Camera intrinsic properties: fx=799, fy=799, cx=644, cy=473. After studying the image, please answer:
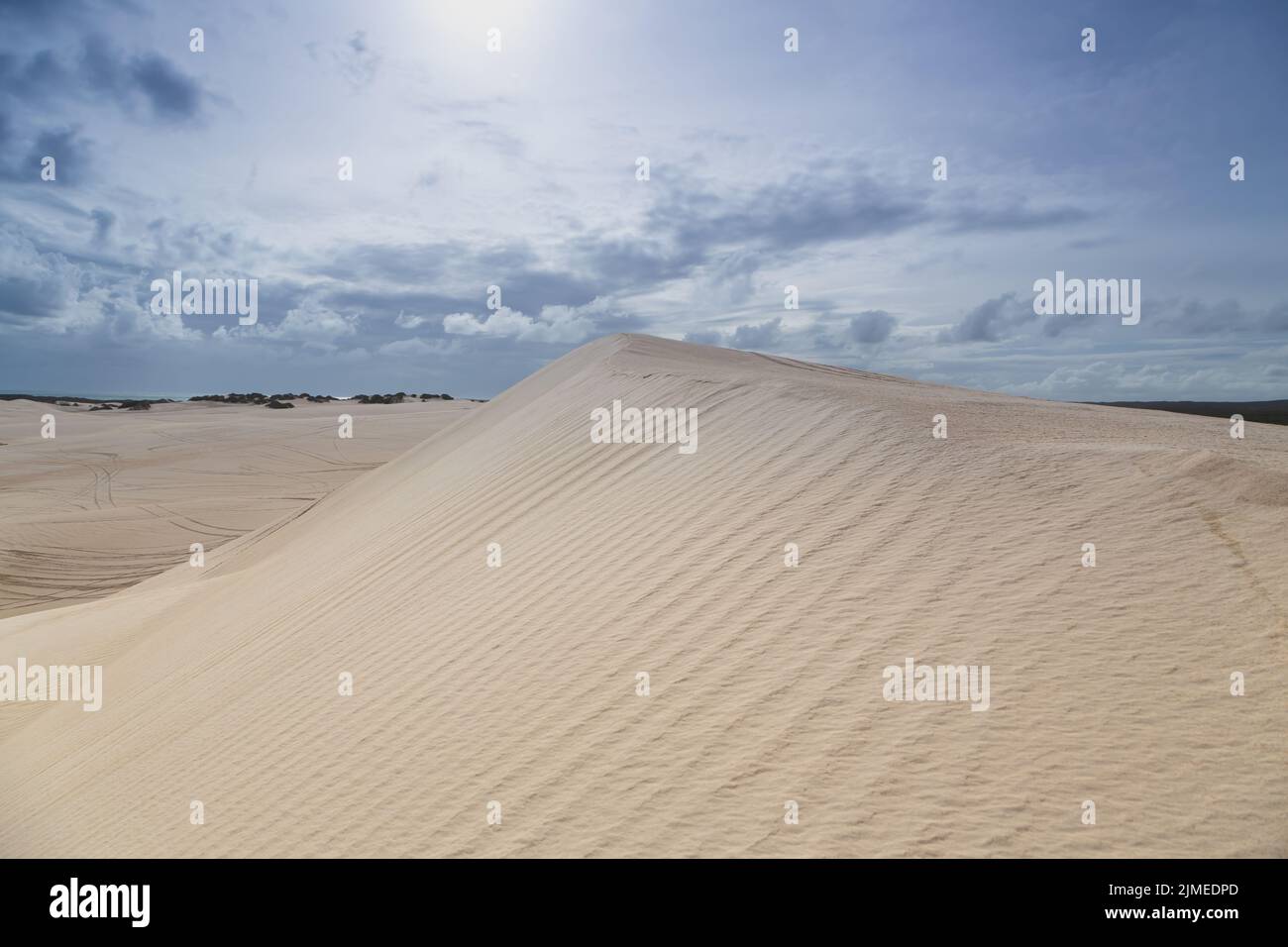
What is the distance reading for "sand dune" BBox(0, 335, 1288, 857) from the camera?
3074 millimetres

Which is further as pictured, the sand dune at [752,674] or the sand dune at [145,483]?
the sand dune at [145,483]

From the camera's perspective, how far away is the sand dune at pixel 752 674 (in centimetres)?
307

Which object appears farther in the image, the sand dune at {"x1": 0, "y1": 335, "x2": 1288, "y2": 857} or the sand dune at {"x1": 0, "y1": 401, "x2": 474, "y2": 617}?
the sand dune at {"x1": 0, "y1": 401, "x2": 474, "y2": 617}

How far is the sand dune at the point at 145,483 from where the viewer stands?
15.5 metres

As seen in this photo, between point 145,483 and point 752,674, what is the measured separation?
1009 inches

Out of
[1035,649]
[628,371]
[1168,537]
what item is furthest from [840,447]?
[628,371]

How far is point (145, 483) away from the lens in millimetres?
24250

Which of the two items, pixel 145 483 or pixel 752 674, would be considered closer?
pixel 752 674

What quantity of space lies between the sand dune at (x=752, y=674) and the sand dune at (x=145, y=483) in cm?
945

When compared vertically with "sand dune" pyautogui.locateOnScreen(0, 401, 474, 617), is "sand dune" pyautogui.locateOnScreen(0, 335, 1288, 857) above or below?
below

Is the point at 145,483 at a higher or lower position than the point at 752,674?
higher

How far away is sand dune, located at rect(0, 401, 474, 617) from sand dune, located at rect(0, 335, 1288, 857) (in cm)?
945

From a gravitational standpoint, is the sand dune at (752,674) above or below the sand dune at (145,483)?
below

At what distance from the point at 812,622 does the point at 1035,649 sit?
1082 millimetres
